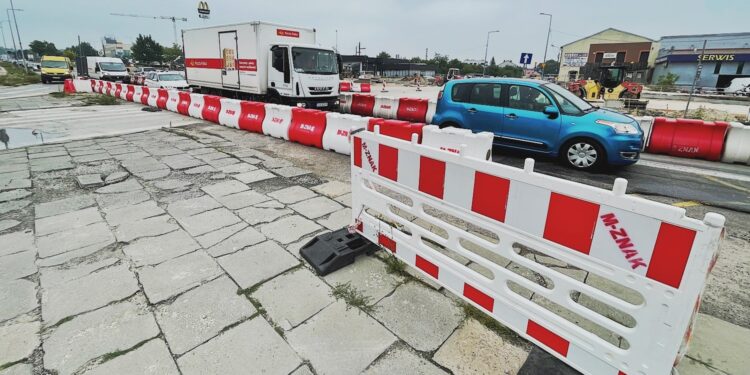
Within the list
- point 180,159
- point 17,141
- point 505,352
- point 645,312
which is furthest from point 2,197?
point 645,312

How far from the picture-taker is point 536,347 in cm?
235

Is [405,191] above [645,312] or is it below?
above

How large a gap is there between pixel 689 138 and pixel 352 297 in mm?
9575

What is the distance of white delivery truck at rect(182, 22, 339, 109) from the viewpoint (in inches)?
507

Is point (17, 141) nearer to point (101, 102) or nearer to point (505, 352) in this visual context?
point (101, 102)

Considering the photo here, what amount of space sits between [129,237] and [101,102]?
16.7 metres

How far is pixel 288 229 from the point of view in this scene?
13.2 ft

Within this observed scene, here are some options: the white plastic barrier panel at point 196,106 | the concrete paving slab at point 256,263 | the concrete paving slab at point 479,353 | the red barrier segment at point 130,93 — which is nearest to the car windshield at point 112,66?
the red barrier segment at point 130,93

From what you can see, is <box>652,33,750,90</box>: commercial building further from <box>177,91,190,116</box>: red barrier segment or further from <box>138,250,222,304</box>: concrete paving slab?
<box>138,250,222,304</box>: concrete paving slab

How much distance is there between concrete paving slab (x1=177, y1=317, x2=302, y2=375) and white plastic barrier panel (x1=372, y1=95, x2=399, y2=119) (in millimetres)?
12115

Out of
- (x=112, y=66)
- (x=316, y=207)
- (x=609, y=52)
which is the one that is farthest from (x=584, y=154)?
(x=609, y=52)

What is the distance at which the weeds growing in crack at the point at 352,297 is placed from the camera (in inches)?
108

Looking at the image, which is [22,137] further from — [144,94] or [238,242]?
[238,242]

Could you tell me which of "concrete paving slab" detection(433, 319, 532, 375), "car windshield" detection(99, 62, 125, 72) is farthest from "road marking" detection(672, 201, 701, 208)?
"car windshield" detection(99, 62, 125, 72)
